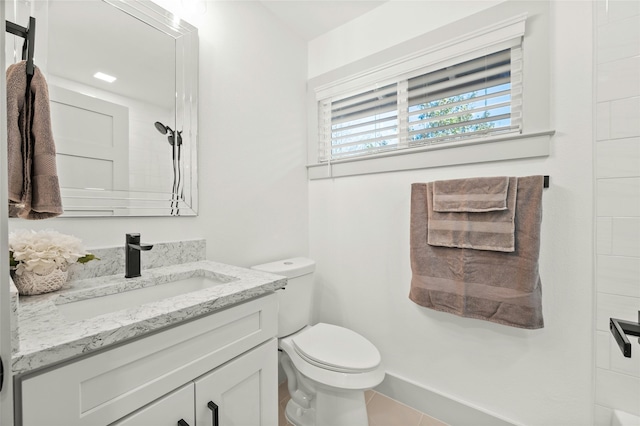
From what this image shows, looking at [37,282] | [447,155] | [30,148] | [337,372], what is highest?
[447,155]

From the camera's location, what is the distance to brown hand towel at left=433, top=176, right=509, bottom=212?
1.27 meters

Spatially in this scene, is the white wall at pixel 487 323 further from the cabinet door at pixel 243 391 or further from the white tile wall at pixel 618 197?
the cabinet door at pixel 243 391

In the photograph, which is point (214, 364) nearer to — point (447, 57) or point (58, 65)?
point (58, 65)

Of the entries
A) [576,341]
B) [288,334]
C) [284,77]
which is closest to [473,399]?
[576,341]

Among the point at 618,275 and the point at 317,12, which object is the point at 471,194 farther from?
the point at 317,12

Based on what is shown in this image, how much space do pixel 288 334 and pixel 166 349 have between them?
90 centimetres

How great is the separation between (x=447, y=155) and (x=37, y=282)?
1688mm

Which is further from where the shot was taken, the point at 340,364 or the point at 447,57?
the point at 447,57

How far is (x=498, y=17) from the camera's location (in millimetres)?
1321

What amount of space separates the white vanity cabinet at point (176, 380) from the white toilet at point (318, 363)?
31cm

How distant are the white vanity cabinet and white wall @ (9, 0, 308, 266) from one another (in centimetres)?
59

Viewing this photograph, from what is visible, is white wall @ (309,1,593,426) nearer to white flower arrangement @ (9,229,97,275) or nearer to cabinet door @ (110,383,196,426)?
cabinet door @ (110,383,196,426)

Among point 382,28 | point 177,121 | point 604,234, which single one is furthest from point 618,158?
point 177,121

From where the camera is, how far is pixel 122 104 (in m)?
1.13
